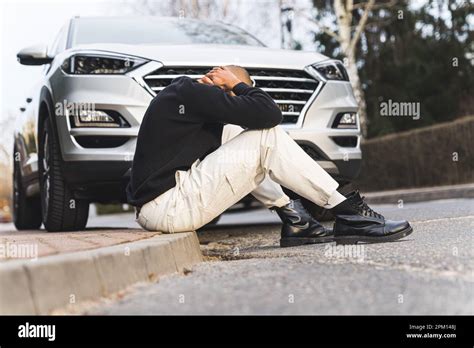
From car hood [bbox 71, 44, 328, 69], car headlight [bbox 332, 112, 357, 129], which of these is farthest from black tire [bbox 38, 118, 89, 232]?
car headlight [bbox 332, 112, 357, 129]

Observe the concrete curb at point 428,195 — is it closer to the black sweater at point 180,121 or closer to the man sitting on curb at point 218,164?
the man sitting on curb at point 218,164

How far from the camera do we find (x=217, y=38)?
678 centimetres

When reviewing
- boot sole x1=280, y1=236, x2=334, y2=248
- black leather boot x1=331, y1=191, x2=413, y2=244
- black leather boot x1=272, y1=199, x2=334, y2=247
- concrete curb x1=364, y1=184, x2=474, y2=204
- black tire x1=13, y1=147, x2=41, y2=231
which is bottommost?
concrete curb x1=364, y1=184, x2=474, y2=204

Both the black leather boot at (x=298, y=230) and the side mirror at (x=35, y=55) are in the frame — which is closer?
the black leather boot at (x=298, y=230)

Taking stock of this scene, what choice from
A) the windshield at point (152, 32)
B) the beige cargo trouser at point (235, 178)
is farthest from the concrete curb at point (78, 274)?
the windshield at point (152, 32)

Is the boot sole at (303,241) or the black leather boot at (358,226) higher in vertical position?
the black leather boot at (358,226)

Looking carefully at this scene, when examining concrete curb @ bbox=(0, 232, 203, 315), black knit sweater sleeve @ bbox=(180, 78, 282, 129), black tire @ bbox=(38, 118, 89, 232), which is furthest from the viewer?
black tire @ bbox=(38, 118, 89, 232)

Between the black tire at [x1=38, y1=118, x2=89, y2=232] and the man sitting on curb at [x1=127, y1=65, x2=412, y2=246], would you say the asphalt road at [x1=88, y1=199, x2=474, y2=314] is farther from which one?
the black tire at [x1=38, y1=118, x2=89, y2=232]

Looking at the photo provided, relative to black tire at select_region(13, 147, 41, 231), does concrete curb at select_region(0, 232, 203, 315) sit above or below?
above

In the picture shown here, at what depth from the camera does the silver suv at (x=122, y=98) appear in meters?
5.48

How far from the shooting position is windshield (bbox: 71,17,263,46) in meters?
6.37

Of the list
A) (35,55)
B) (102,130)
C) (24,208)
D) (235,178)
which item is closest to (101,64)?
(102,130)

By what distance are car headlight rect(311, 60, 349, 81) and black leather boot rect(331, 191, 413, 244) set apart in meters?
1.84

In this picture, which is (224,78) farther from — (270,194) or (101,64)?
(101,64)
